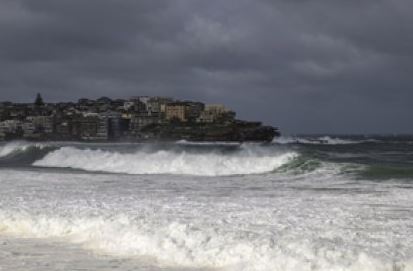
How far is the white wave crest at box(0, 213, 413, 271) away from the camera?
7.59 metres

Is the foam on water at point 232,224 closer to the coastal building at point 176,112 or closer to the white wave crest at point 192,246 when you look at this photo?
the white wave crest at point 192,246

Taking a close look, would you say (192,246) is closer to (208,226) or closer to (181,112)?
(208,226)

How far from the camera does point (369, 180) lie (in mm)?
19781

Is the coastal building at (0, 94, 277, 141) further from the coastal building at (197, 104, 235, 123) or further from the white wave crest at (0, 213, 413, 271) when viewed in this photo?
the white wave crest at (0, 213, 413, 271)

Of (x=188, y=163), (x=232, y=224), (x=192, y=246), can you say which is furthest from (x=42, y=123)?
(x=192, y=246)

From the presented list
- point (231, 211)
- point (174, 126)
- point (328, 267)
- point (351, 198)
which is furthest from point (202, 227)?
point (174, 126)

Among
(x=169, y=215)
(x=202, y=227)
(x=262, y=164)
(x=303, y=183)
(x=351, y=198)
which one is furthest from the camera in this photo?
(x=262, y=164)

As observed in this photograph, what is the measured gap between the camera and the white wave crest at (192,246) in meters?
7.59

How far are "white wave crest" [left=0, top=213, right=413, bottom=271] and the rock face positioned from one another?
90520 millimetres

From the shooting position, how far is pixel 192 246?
28.9ft

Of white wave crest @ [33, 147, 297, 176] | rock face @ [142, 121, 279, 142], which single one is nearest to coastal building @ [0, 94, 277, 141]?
rock face @ [142, 121, 279, 142]

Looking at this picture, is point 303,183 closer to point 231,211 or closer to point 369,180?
point 369,180

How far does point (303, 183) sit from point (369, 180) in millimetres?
2171

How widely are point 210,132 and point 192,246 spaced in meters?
97.8
